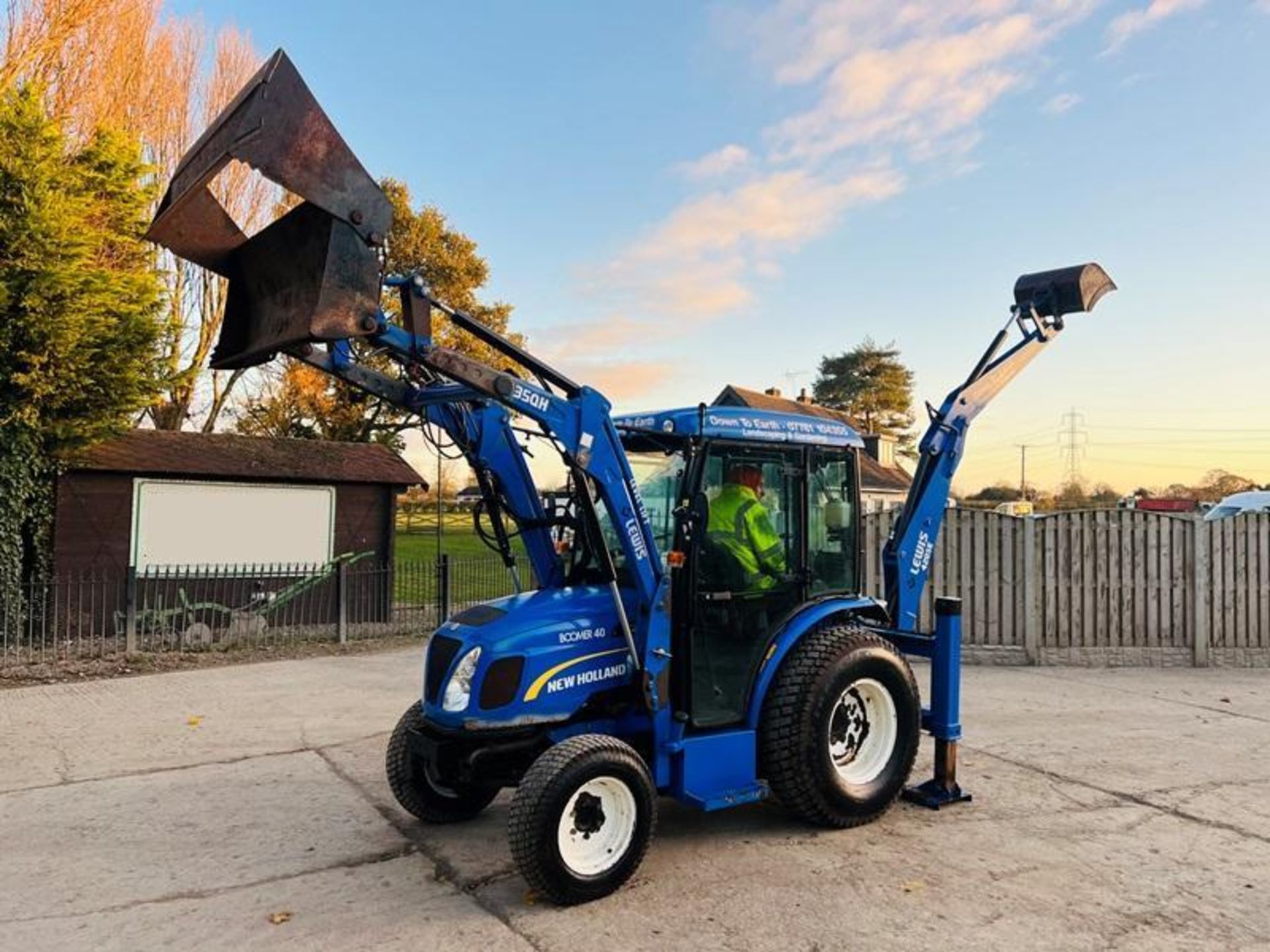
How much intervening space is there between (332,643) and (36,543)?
13.0 ft

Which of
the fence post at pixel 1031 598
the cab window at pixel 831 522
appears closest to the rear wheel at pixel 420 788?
the cab window at pixel 831 522

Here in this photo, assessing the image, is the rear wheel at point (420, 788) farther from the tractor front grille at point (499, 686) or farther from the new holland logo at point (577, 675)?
the new holland logo at point (577, 675)

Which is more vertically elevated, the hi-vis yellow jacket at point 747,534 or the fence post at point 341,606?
the hi-vis yellow jacket at point 747,534

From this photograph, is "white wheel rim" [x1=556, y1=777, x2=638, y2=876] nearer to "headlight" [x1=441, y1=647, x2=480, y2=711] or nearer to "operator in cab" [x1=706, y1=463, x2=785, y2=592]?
"headlight" [x1=441, y1=647, x2=480, y2=711]

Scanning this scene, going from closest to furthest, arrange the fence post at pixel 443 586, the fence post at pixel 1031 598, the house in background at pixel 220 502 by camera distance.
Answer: the fence post at pixel 1031 598
the house in background at pixel 220 502
the fence post at pixel 443 586

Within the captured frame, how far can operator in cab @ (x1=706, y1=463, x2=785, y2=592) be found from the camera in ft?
15.9

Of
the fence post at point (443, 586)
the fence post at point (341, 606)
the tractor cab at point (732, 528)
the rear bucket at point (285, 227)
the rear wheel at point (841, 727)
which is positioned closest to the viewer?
the rear bucket at point (285, 227)

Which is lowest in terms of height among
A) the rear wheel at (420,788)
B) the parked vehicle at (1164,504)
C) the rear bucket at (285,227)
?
the rear wheel at (420,788)

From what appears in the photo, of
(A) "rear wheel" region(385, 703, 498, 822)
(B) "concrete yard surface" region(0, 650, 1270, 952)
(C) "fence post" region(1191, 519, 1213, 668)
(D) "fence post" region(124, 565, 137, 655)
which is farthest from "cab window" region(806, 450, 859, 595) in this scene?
(D) "fence post" region(124, 565, 137, 655)

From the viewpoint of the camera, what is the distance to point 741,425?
489 centimetres

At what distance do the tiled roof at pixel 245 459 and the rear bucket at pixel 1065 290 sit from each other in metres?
10.5

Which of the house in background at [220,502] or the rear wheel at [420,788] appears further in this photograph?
the house in background at [220,502]

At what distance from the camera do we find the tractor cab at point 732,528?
4.66m

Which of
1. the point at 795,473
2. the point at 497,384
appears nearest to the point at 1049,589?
the point at 795,473
